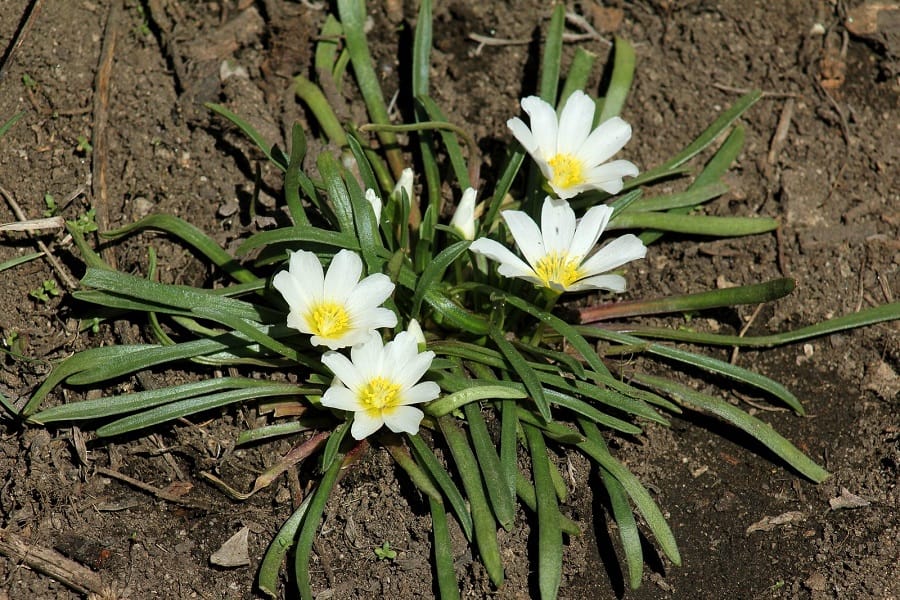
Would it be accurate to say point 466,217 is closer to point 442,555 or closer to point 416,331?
point 416,331

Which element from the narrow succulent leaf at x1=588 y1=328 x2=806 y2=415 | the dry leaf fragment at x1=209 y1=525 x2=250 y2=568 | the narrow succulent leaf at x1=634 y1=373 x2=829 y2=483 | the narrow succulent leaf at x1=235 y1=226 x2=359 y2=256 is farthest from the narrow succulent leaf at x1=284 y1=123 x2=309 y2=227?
the narrow succulent leaf at x1=634 y1=373 x2=829 y2=483

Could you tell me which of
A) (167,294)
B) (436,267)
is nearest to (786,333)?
(436,267)

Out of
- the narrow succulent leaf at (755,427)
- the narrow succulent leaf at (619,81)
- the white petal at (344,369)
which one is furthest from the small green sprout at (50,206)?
the narrow succulent leaf at (755,427)

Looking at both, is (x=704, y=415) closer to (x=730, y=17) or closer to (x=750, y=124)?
(x=750, y=124)

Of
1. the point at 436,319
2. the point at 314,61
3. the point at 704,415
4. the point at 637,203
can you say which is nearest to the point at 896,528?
the point at 704,415

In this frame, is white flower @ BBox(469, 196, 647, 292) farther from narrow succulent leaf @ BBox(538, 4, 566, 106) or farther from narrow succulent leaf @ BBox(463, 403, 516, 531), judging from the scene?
narrow succulent leaf @ BBox(538, 4, 566, 106)
